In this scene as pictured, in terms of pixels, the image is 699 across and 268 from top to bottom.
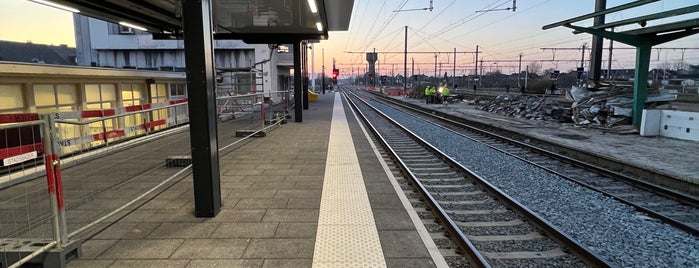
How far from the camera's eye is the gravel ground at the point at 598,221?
15.2 ft

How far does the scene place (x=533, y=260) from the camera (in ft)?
14.5

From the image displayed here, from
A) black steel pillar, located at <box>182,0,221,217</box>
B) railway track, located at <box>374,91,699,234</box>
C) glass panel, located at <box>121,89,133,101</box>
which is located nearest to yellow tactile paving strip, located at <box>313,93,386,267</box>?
black steel pillar, located at <box>182,0,221,217</box>

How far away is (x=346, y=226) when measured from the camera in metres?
4.92

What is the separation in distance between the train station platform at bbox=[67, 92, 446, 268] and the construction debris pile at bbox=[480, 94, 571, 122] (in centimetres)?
1545

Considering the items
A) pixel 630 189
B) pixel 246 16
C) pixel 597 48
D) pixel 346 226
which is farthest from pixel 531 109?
pixel 346 226

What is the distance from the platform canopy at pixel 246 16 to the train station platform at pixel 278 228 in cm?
446

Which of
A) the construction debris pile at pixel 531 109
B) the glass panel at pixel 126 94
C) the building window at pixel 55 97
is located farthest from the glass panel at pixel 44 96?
the construction debris pile at pixel 531 109

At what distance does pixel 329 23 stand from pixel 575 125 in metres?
11.2

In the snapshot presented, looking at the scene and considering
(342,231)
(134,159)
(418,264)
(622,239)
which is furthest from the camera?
(134,159)

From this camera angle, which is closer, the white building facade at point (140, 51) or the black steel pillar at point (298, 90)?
the black steel pillar at point (298, 90)

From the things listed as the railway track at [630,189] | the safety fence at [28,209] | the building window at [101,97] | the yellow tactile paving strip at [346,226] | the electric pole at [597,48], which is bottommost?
the railway track at [630,189]

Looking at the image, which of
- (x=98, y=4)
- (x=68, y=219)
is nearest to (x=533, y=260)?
(x=68, y=219)

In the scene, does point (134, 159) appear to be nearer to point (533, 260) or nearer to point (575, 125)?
point (533, 260)

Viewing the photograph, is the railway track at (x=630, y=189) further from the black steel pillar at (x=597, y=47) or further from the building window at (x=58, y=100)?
the building window at (x=58, y=100)
